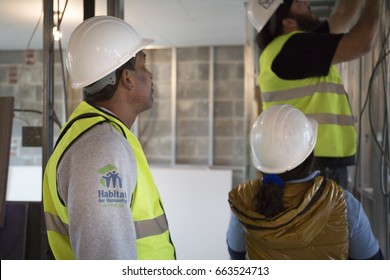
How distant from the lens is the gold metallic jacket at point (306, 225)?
1.28 m

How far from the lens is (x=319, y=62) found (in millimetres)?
1795

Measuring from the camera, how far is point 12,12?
3369 millimetres

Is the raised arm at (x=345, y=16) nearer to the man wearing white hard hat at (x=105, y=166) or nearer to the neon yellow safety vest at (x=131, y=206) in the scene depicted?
the man wearing white hard hat at (x=105, y=166)

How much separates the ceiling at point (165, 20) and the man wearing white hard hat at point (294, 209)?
1.30 meters

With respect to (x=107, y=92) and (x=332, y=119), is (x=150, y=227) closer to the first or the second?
(x=107, y=92)

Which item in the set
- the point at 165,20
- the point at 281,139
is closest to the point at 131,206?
the point at 281,139

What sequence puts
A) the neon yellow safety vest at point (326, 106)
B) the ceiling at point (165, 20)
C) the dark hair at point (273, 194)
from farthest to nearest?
the ceiling at point (165, 20) < the neon yellow safety vest at point (326, 106) < the dark hair at point (273, 194)

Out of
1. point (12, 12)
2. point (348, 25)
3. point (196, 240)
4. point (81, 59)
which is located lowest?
point (196, 240)

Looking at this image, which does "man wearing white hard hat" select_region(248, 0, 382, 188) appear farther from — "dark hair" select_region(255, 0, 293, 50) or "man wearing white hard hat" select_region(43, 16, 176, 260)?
"man wearing white hard hat" select_region(43, 16, 176, 260)

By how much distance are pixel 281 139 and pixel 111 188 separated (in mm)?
714

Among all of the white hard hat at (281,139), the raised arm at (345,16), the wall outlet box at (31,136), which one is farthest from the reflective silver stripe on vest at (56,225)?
the raised arm at (345,16)
